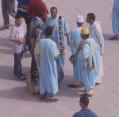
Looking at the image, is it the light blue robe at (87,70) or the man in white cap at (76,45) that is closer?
the light blue robe at (87,70)

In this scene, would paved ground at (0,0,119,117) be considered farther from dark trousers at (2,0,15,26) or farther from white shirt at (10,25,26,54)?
white shirt at (10,25,26,54)

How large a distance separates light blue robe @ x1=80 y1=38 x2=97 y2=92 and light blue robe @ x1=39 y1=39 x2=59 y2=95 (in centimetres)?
54

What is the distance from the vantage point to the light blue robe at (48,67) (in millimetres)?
12729

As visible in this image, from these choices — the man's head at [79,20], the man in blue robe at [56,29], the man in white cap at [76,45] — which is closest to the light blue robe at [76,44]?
the man in white cap at [76,45]

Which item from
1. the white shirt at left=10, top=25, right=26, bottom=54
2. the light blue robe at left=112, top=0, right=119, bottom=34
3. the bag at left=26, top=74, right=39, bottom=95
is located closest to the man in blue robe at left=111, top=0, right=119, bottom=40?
the light blue robe at left=112, top=0, right=119, bottom=34

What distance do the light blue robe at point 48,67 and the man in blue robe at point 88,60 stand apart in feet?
1.79

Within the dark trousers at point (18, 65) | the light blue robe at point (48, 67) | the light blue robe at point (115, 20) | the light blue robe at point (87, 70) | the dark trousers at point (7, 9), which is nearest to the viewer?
the light blue robe at point (48, 67)

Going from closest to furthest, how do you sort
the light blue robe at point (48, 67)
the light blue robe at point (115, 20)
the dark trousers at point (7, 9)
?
1. the light blue robe at point (48, 67)
2. the light blue robe at point (115, 20)
3. the dark trousers at point (7, 9)

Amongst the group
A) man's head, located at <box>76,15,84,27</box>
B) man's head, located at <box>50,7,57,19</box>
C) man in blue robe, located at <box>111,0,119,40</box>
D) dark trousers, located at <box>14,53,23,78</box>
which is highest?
man's head, located at <box>50,7,57,19</box>

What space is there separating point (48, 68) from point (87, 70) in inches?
30.9

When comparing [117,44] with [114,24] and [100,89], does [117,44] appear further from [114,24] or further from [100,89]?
[100,89]

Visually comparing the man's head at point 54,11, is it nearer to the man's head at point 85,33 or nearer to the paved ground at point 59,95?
the man's head at point 85,33

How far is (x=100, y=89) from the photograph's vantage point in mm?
13836

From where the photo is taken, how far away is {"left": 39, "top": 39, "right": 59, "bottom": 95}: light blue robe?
12.7m
